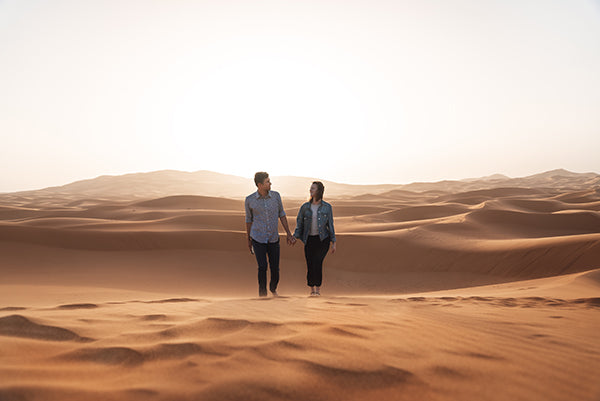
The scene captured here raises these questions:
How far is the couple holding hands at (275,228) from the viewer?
5926 mm

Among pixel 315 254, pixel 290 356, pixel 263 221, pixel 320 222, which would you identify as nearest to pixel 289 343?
pixel 290 356

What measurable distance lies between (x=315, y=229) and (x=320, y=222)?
6.2 inches

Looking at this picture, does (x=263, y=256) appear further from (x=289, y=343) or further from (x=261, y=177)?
(x=289, y=343)

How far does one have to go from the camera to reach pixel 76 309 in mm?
4070

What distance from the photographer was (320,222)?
6.29 metres

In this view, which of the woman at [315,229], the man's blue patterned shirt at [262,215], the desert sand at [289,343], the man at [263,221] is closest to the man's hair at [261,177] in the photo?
the man at [263,221]

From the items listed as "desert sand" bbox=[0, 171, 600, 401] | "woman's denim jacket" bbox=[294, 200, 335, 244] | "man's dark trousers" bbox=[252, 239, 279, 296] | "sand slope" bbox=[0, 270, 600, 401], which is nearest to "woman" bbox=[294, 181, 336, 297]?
"woman's denim jacket" bbox=[294, 200, 335, 244]

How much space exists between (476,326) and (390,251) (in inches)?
304

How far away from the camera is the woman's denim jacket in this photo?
6.29 meters

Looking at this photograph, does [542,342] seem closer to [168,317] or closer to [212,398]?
[212,398]

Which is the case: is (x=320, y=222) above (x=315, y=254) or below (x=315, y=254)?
above

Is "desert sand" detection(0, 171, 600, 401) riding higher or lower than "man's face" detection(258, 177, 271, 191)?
lower

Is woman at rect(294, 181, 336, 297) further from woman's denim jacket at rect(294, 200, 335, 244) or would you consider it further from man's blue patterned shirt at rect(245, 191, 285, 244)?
man's blue patterned shirt at rect(245, 191, 285, 244)

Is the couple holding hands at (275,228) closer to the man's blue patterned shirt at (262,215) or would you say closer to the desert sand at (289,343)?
the man's blue patterned shirt at (262,215)
